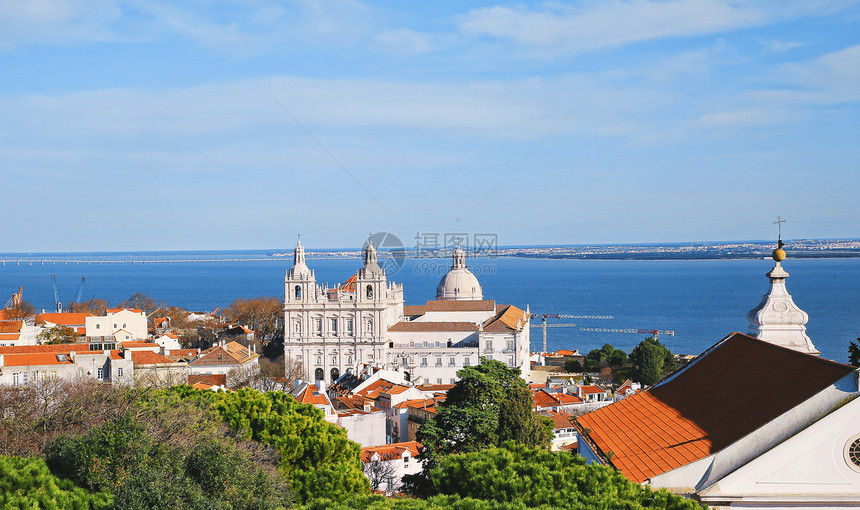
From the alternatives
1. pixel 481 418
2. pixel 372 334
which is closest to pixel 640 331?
pixel 372 334

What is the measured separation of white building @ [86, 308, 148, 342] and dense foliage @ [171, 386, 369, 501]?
31269 millimetres

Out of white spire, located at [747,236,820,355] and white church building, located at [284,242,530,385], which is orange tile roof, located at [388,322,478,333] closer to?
white church building, located at [284,242,530,385]

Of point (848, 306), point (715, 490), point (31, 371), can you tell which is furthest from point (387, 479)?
point (848, 306)

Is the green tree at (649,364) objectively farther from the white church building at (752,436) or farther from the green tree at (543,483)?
the green tree at (543,483)

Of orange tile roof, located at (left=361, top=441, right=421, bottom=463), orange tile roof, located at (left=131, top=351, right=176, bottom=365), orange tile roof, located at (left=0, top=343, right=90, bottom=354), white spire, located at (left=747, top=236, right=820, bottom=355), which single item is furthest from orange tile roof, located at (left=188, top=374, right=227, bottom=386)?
white spire, located at (left=747, top=236, right=820, bottom=355)

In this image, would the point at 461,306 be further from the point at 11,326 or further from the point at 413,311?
the point at 11,326

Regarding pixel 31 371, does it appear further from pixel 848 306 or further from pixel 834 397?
pixel 848 306

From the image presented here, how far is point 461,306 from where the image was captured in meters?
55.4

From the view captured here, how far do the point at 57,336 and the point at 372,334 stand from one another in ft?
61.0

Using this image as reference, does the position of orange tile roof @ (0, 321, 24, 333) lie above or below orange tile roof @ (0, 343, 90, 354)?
above

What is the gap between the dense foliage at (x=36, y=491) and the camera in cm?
1007

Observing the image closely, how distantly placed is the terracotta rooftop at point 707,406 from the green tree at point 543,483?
1289 millimetres

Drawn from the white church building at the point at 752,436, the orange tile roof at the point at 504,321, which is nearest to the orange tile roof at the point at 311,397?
the white church building at the point at 752,436

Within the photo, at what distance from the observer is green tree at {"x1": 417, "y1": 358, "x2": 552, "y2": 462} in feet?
60.9
